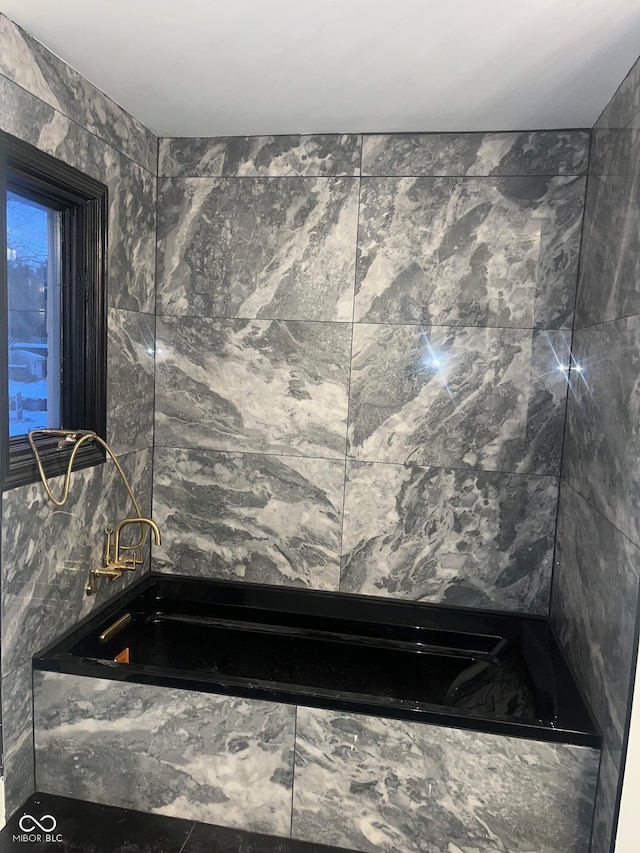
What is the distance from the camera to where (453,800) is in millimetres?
1789

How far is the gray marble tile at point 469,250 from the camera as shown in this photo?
2.37 metres

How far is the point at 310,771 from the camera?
1855mm

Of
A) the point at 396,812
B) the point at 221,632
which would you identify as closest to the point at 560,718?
the point at 396,812

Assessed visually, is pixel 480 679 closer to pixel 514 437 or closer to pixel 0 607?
pixel 514 437

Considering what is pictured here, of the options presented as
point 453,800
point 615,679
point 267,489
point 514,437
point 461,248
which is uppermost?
point 461,248

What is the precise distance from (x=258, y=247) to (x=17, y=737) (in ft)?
6.42

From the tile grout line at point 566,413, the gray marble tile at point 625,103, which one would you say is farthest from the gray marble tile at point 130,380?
the gray marble tile at point 625,103

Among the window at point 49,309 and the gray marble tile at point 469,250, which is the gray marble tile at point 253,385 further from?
the window at point 49,309

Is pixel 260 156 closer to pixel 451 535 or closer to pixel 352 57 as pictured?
pixel 352 57

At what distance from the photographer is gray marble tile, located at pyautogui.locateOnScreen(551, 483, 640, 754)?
1571 millimetres

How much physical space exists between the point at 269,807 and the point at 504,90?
2.40m

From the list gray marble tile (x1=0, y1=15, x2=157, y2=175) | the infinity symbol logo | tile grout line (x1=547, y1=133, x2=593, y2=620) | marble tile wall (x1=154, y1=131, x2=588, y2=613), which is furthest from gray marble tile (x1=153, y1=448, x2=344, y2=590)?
gray marble tile (x1=0, y1=15, x2=157, y2=175)

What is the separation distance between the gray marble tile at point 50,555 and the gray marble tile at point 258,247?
804 millimetres

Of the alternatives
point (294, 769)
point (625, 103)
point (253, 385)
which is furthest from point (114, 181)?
point (294, 769)
